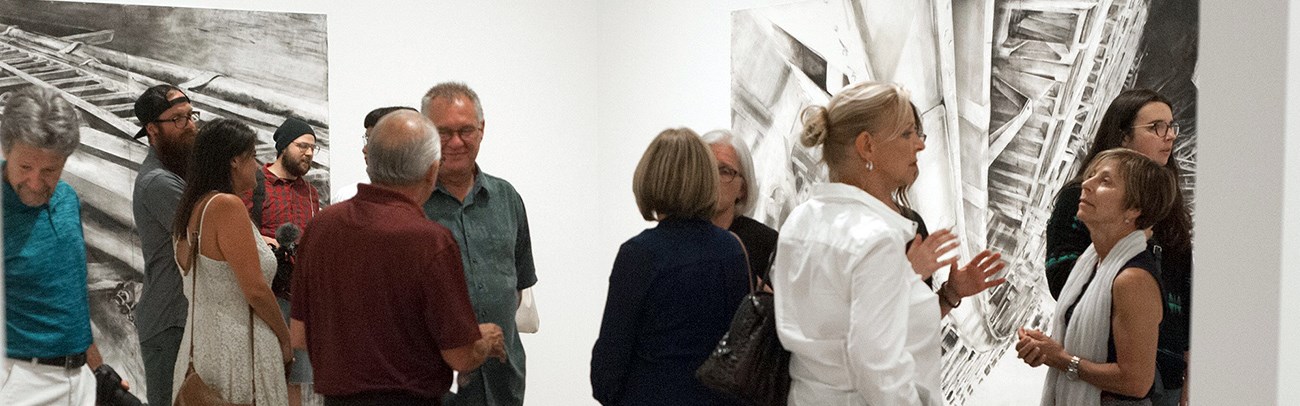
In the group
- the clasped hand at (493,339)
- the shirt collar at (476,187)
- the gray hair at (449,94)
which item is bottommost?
the clasped hand at (493,339)

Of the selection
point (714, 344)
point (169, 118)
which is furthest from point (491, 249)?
point (169, 118)

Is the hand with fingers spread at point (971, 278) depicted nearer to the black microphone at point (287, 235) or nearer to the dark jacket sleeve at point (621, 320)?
the dark jacket sleeve at point (621, 320)

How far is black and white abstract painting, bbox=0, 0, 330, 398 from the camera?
4969 millimetres

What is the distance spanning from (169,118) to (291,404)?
4.13ft

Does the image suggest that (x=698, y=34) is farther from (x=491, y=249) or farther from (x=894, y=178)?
(x=894, y=178)

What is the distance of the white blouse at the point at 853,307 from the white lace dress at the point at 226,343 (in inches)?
72.2

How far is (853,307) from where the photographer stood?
2.41 meters

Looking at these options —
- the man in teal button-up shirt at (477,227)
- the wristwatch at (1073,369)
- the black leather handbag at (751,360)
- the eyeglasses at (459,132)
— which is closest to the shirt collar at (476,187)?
the man in teal button-up shirt at (477,227)

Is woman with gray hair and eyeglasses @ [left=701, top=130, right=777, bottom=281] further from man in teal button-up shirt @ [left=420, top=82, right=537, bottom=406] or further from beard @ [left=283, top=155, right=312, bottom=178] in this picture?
beard @ [left=283, top=155, right=312, bottom=178]

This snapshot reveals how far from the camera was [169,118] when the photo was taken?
4629mm

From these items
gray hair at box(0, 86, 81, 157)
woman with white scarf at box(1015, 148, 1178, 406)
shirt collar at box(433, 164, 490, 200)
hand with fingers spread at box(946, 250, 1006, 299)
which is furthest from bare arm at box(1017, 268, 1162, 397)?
gray hair at box(0, 86, 81, 157)

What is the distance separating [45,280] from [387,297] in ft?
4.09

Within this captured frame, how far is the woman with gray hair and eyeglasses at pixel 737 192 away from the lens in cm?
353

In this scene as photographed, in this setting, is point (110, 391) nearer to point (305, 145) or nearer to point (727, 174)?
point (305, 145)
